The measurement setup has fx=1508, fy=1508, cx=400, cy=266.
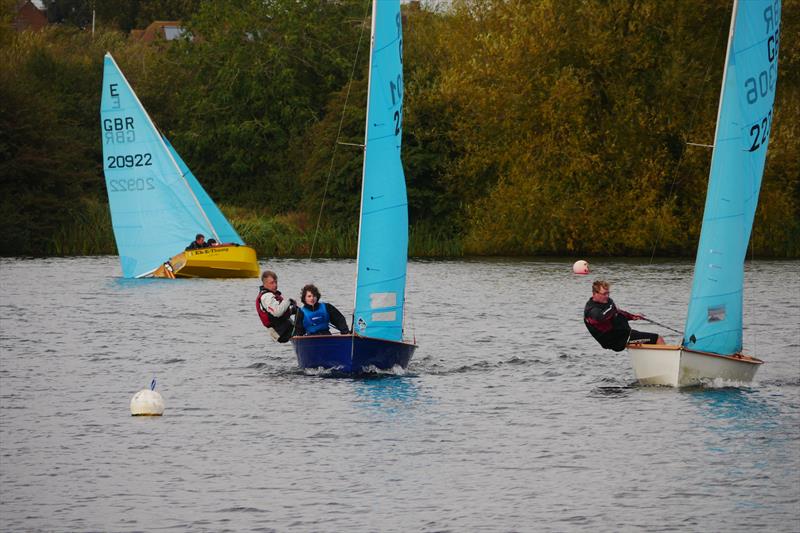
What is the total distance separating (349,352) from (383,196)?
102 inches

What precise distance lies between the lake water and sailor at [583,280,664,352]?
0.83 meters

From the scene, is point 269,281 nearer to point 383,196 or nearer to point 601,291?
point 383,196

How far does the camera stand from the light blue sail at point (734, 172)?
73.8 feet

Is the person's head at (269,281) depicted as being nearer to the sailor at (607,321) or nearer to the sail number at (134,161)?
the sailor at (607,321)

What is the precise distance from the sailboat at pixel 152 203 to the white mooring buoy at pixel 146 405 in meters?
24.8

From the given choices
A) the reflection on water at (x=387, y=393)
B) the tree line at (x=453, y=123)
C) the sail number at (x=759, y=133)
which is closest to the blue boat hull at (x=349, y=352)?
the reflection on water at (x=387, y=393)

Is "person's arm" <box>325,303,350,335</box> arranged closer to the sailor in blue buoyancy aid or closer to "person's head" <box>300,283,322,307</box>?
the sailor in blue buoyancy aid

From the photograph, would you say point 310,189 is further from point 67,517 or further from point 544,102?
point 67,517

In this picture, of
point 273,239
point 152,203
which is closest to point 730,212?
point 152,203

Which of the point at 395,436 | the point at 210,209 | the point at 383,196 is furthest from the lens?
the point at 210,209

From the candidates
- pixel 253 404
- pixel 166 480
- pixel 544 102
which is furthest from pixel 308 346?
pixel 544 102

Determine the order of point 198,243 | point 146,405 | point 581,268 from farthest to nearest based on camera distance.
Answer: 1. point 581,268
2. point 198,243
3. point 146,405

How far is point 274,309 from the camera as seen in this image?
25594 millimetres

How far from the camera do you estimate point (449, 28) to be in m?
66.2
